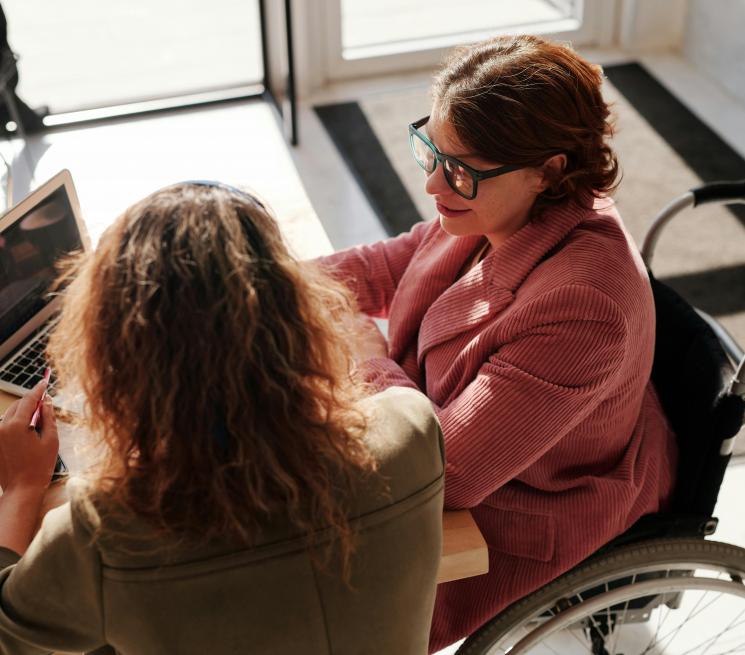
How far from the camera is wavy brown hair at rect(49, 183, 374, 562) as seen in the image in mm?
947

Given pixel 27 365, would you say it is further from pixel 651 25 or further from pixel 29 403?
pixel 651 25

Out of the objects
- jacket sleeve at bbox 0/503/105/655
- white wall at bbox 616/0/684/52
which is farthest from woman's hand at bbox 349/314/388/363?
white wall at bbox 616/0/684/52

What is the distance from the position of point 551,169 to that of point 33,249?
2.81 ft

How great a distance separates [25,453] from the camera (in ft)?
4.41

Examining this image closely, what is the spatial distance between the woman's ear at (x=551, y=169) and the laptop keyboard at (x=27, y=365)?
0.82 m

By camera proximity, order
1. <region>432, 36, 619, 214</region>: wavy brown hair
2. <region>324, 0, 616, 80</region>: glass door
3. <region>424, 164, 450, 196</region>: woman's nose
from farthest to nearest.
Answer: <region>324, 0, 616, 80</region>: glass door → <region>424, 164, 450, 196</region>: woman's nose → <region>432, 36, 619, 214</region>: wavy brown hair

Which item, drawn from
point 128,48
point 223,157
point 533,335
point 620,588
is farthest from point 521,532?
point 128,48

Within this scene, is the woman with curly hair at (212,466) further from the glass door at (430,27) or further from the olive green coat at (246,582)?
the glass door at (430,27)

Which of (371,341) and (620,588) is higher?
(371,341)

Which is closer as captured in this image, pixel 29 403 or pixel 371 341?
pixel 29 403

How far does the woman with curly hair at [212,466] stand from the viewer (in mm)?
950

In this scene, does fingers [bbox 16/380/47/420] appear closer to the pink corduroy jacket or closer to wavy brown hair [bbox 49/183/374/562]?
wavy brown hair [bbox 49/183/374/562]

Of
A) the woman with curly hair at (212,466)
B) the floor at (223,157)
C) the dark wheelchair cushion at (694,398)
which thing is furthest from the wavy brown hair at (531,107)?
the floor at (223,157)

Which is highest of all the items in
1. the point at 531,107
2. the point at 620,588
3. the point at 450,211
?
the point at 531,107
